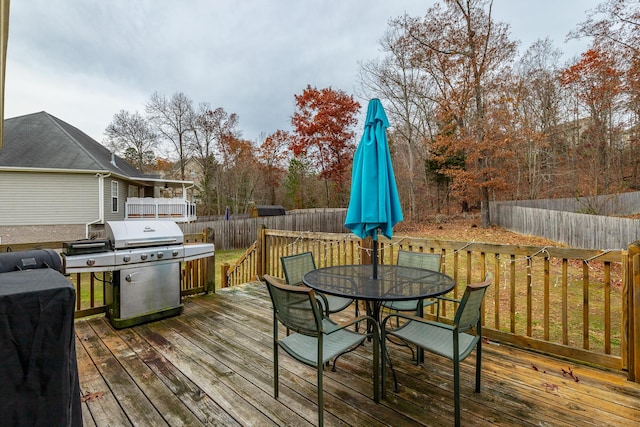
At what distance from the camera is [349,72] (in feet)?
57.2

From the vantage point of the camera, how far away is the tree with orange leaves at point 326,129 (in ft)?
67.8

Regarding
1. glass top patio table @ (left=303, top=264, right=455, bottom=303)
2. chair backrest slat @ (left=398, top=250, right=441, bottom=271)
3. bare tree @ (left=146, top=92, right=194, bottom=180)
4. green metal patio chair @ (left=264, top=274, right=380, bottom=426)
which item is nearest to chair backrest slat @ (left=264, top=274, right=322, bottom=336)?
green metal patio chair @ (left=264, top=274, right=380, bottom=426)

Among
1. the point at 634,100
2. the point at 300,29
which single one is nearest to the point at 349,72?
the point at 300,29

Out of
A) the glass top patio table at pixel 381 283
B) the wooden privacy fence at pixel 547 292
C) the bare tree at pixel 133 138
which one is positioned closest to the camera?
the glass top patio table at pixel 381 283

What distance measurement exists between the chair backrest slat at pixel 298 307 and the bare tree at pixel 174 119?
23.2 m

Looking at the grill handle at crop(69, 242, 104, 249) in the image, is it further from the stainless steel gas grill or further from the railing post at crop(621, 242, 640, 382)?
the railing post at crop(621, 242, 640, 382)

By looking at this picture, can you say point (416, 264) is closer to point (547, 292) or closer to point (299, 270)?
point (547, 292)

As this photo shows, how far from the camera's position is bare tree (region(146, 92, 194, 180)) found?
71.5 ft

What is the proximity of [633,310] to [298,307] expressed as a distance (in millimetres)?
2574

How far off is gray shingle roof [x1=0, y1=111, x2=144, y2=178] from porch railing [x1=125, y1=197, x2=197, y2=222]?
7.45 ft

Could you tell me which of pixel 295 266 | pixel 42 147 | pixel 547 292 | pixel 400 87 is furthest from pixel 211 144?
pixel 547 292

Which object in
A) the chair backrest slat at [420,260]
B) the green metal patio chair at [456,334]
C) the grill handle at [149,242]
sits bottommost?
the green metal patio chair at [456,334]

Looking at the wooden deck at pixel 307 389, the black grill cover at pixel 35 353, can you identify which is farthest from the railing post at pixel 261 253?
the black grill cover at pixel 35 353

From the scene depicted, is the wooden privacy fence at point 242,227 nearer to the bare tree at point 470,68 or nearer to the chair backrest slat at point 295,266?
the bare tree at point 470,68
